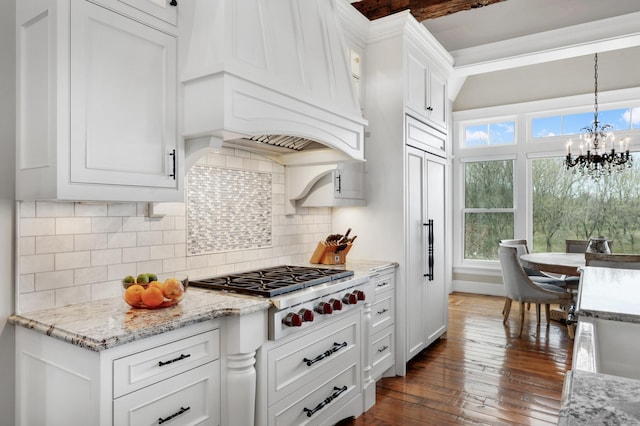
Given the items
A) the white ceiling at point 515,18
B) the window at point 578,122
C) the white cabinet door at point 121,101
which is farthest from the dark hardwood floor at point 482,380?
the white ceiling at point 515,18

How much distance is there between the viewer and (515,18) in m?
4.23

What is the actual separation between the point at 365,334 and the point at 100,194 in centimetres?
187

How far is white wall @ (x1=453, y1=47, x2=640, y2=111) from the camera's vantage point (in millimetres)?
5438

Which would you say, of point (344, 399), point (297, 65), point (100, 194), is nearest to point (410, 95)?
point (297, 65)

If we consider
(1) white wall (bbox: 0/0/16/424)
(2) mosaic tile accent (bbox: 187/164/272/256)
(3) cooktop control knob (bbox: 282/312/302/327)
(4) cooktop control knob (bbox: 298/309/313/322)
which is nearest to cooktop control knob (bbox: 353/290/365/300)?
(4) cooktop control knob (bbox: 298/309/313/322)

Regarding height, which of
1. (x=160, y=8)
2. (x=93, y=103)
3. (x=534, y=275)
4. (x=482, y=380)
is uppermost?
(x=160, y=8)

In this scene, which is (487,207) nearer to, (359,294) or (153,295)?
(359,294)

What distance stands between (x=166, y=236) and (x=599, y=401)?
209 centimetres

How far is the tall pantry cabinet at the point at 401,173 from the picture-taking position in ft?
11.3

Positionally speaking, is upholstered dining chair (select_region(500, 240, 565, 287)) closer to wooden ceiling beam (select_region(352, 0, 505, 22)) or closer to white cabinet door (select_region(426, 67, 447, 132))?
white cabinet door (select_region(426, 67, 447, 132))

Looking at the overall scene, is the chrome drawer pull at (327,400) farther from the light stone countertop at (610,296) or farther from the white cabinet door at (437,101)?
the white cabinet door at (437,101)

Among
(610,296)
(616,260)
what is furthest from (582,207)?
(610,296)

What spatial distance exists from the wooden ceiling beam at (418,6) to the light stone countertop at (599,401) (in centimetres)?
342

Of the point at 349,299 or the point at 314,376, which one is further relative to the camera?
the point at 349,299
